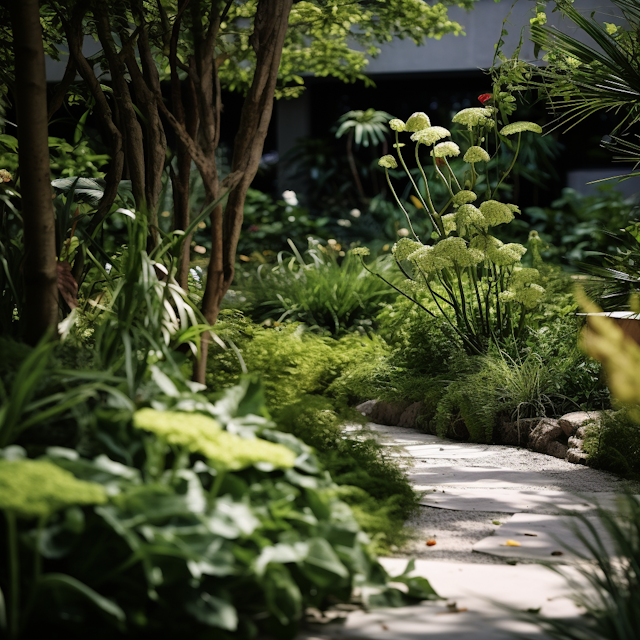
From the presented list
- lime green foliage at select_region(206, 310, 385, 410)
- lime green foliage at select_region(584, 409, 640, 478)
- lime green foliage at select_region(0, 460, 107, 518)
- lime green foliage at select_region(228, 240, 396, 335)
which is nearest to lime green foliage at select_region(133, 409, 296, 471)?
lime green foliage at select_region(0, 460, 107, 518)

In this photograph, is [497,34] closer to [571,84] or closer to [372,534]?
[571,84]

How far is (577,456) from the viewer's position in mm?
3965

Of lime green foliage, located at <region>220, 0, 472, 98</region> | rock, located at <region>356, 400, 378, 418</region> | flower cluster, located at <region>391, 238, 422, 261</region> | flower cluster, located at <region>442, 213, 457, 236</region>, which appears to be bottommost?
rock, located at <region>356, 400, 378, 418</region>

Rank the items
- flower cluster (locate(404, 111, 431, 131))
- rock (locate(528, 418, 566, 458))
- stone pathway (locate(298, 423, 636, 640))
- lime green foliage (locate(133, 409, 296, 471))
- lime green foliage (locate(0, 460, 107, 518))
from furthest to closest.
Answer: flower cluster (locate(404, 111, 431, 131)) → rock (locate(528, 418, 566, 458)) → stone pathway (locate(298, 423, 636, 640)) → lime green foliage (locate(133, 409, 296, 471)) → lime green foliage (locate(0, 460, 107, 518))

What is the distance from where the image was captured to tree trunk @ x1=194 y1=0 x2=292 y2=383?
10.4 feet

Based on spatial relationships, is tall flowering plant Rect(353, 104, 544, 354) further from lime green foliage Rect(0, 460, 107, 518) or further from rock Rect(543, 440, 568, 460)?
lime green foliage Rect(0, 460, 107, 518)

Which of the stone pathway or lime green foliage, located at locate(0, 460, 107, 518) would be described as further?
the stone pathway

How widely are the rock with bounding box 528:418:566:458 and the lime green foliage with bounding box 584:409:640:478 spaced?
36 cm

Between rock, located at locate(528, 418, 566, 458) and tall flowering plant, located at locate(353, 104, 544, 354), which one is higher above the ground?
tall flowering plant, located at locate(353, 104, 544, 354)

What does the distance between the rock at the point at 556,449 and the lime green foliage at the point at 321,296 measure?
2646 millimetres

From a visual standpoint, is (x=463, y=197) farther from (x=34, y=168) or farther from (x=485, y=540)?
(x=34, y=168)

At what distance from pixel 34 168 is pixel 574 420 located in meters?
3.06

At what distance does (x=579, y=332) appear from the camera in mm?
4691

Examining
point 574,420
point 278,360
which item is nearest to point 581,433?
point 574,420
